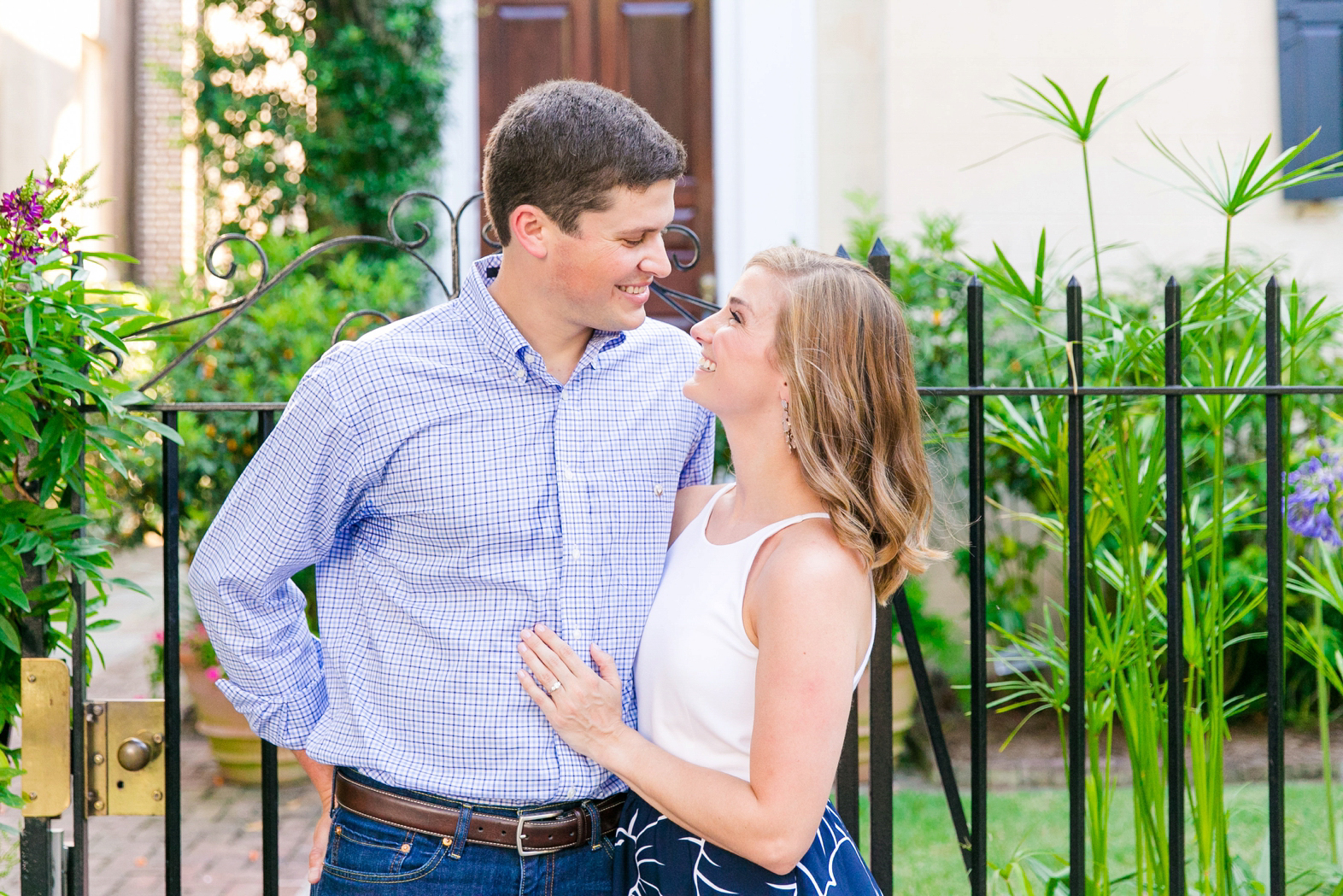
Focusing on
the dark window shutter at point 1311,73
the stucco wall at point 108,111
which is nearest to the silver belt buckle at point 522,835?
the dark window shutter at point 1311,73

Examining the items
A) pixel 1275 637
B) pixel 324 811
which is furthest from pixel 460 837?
pixel 1275 637

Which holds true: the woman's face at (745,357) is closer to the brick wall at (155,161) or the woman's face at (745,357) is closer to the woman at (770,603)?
the woman at (770,603)

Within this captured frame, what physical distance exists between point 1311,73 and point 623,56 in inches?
133

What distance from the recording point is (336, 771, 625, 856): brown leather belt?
5.61 feet

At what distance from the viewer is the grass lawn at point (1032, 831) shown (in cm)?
375

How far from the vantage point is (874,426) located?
5.60 ft

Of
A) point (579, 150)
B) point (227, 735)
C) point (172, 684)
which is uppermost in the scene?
point (579, 150)

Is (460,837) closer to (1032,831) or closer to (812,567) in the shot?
(812,567)

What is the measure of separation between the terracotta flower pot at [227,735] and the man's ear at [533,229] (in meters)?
3.19

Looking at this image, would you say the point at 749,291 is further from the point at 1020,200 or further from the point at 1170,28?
the point at 1170,28

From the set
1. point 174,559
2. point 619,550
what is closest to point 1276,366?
point 619,550

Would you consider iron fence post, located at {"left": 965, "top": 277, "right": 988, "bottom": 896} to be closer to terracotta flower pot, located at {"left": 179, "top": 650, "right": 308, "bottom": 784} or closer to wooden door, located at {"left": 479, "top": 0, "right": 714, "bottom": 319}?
terracotta flower pot, located at {"left": 179, "top": 650, "right": 308, "bottom": 784}

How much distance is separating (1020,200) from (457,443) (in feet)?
14.6

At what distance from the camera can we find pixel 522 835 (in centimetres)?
172
